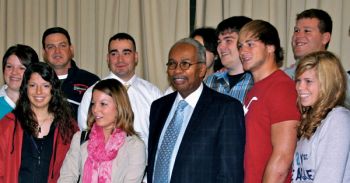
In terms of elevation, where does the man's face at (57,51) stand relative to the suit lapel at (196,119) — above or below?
above

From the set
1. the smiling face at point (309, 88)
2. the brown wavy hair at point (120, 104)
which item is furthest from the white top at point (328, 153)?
the brown wavy hair at point (120, 104)

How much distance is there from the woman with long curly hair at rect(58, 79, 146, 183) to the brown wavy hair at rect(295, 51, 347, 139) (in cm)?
96

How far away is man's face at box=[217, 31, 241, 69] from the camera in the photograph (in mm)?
2900

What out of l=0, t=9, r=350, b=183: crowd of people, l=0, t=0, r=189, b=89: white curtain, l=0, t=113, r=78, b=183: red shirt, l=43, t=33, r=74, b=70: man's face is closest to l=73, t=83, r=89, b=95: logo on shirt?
l=43, t=33, r=74, b=70: man's face

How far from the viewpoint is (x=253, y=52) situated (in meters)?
2.61

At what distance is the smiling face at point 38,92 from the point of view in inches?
122

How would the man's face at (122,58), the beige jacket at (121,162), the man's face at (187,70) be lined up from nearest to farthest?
1. the man's face at (187,70)
2. the beige jacket at (121,162)
3. the man's face at (122,58)

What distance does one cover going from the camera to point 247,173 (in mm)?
2518

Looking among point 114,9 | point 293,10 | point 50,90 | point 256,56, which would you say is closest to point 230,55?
point 256,56

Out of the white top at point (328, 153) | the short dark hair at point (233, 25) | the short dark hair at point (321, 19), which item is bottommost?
the white top at point (328, 153)

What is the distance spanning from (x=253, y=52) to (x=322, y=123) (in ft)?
1.72

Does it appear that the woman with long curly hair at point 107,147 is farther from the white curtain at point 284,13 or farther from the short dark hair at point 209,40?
the white curtain at point 284,13

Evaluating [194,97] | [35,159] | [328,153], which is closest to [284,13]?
[194,97]

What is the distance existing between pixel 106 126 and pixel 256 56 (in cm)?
97
